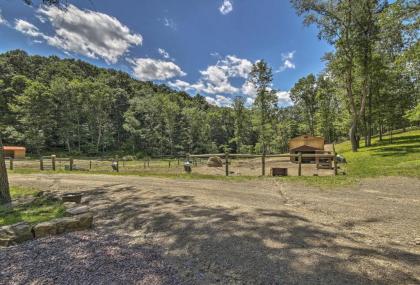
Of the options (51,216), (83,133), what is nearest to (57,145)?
(83,133)

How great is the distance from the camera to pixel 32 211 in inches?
221

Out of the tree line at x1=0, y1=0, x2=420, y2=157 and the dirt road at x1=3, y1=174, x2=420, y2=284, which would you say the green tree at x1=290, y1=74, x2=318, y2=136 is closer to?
the tree line at x1=0, y1=0, x2=420, y2=157

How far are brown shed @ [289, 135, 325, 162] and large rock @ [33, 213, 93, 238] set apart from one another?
2381cm

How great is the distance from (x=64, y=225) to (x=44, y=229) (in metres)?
0.31

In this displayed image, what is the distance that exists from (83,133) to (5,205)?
49.2 meters

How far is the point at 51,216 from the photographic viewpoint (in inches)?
201

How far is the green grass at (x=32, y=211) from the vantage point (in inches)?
199

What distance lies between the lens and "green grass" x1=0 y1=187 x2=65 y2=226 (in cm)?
504

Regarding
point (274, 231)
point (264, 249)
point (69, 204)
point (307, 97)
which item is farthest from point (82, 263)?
point (307, 97)

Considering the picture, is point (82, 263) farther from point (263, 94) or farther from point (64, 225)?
point (263, 94)

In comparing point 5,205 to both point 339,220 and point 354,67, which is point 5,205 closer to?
point 339,220

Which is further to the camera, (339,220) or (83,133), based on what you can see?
(83,133)

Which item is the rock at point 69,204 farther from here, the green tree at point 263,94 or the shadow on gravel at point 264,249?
the green tree at point 263,94

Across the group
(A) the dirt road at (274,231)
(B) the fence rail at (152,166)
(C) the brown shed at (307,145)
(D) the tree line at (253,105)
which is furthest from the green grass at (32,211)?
(C) the brown shed at (307,145)
